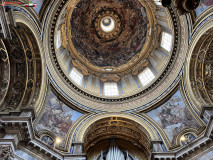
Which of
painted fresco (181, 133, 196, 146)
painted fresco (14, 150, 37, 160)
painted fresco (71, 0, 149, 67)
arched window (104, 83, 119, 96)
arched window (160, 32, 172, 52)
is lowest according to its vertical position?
painted fresco (14, 150, 37, 160)

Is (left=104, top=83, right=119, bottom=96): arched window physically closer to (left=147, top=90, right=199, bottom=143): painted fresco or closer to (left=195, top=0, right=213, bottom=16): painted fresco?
(left=147, top=90, right=199, bottom=143): painted fresco

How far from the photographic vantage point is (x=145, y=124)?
596 inches

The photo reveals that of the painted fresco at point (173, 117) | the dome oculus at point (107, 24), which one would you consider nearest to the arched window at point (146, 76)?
the painted fresco at point (173, 117)

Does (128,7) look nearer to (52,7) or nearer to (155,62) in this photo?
(155,62)

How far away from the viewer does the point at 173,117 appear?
586 inches

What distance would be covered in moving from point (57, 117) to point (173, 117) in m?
9.03

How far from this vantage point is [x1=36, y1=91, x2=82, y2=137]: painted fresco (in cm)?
1339

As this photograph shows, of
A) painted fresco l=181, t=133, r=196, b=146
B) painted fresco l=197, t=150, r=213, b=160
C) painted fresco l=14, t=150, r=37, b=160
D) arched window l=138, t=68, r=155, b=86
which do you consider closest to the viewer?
painted fresco l=14, t=150, r=37, b=160

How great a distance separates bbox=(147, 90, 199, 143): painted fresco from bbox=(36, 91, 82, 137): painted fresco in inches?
260

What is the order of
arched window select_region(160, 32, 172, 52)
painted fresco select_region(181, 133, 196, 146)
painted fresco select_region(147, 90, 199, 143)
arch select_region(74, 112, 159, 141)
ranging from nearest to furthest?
painted fresco select_region(181, 133, 196, 146), painted fresco select_region(147, 90, 199, 143), arch select_region(74, 112, 159, 141), arched window select_region(160, 32, 172, 52)

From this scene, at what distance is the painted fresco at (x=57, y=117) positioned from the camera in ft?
43.9

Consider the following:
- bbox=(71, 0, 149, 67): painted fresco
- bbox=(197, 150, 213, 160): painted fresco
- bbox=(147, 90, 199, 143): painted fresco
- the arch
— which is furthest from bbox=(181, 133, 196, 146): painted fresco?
bbox=(71, 0, 149, 67): painted fresco

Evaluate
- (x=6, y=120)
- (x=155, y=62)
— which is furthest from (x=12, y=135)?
(x=155, y=62)

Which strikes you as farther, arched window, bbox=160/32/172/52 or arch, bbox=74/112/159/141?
arched window, bbox=160/32/172/52
